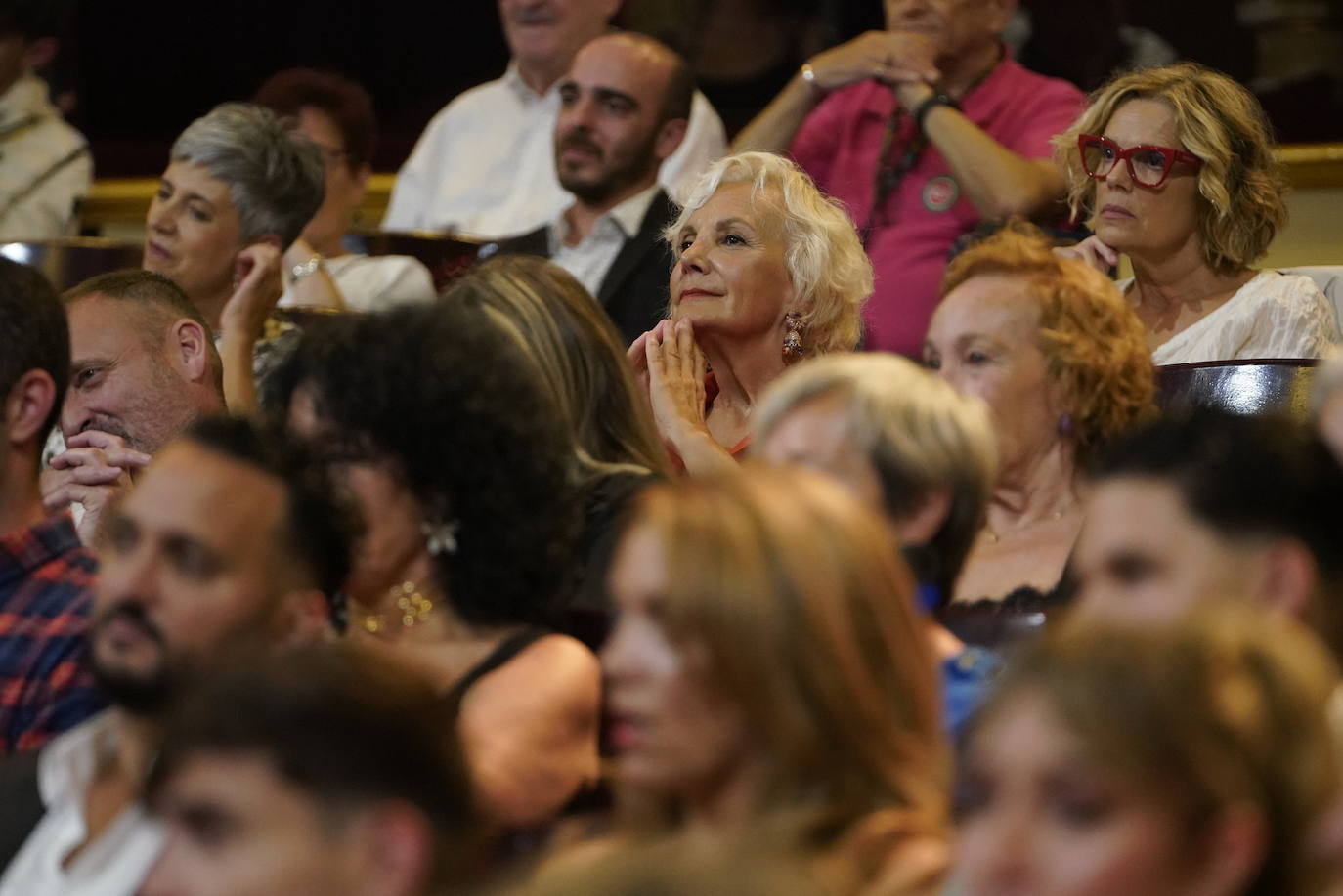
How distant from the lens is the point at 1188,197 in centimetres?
336

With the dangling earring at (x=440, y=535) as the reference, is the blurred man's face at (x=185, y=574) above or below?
above

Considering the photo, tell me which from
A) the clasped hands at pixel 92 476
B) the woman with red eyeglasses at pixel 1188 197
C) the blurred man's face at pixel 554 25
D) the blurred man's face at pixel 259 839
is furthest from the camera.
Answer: the blurred man's face at pixel 554 25

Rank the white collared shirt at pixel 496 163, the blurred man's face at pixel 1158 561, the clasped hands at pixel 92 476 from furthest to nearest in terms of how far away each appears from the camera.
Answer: the white collared shirt at pixel 496 163
the clasped hands at pixel 92 476
the blurred man's face at pixel 1158 561

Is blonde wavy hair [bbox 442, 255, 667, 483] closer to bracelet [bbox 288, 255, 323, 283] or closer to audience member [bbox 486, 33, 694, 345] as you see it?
audience member [bbox 486, 33, 694, 345]

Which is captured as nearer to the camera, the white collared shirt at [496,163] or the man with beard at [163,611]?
the man with beard at [163,611]

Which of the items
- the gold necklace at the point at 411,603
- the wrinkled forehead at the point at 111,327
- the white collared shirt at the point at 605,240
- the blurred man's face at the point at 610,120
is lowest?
the white collared shirt at the point at 605,240

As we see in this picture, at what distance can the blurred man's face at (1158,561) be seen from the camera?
5.64 feet

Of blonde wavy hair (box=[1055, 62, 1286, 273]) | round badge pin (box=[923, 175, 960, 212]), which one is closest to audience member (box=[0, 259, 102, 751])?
blonde wavy hair (box=[1055, 62, 1286, 273])

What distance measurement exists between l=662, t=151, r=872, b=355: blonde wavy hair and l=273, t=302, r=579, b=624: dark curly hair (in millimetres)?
1216

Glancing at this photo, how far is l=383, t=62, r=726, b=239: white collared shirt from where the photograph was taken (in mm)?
4605

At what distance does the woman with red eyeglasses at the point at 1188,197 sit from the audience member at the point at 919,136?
0.44m

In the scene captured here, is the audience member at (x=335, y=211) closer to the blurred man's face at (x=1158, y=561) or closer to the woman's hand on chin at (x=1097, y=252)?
the woman's hand on chin at (x=1097, y=252)

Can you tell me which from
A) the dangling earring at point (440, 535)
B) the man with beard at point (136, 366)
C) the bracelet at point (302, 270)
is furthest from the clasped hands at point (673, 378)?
the bracelet at point (302, 270)

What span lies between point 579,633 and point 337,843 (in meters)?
0.86
